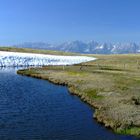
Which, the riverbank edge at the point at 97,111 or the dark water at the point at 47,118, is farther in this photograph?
the riverbank edge at the point at 97,111

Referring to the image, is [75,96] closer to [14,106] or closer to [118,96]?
[118,96]

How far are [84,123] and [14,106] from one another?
1285 centimetres

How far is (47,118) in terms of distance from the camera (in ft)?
137

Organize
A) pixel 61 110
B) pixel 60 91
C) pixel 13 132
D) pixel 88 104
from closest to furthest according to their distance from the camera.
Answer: pixel 13 132 < pixel 61 110 < pixel 88 104 < pixel 60 91

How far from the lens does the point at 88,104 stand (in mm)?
51125

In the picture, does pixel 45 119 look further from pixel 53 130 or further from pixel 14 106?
pixel 14 106

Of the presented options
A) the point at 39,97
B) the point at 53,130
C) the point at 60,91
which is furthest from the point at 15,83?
the point at 53,130

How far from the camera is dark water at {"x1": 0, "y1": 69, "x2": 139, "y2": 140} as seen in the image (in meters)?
34.9

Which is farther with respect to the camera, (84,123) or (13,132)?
(84,123)

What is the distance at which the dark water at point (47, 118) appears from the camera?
A: 34.9 m

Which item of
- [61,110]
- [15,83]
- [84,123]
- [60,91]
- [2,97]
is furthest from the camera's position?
[15,83]

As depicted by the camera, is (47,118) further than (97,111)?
No

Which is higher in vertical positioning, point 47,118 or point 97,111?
point 97,111

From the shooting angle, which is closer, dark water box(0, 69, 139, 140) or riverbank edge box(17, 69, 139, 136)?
dark water box(0, 69, 139, 140)
